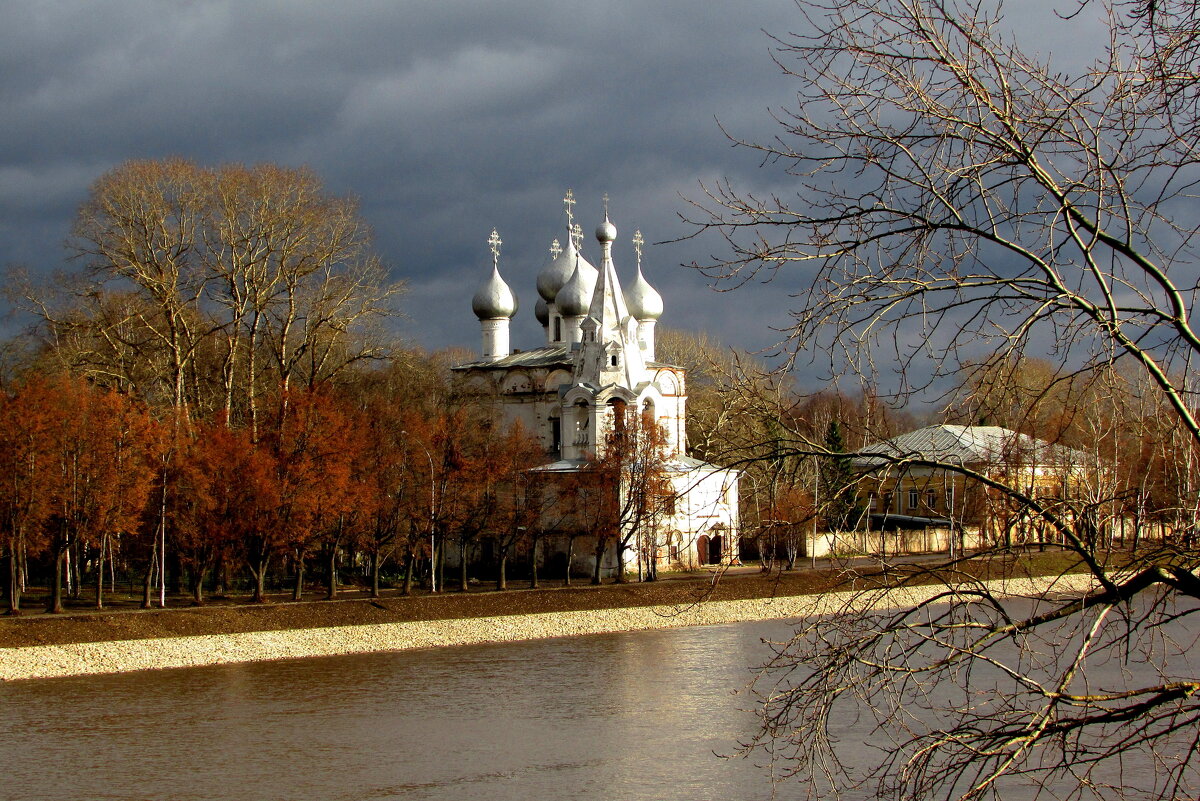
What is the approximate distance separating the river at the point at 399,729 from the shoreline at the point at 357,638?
0.85 metres

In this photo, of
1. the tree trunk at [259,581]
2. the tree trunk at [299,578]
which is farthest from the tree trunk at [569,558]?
the tree trunk at [259,581]

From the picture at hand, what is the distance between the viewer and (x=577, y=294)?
160 ft

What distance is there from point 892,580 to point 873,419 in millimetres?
839

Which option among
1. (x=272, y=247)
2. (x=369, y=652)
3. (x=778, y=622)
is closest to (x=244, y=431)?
(x=272, y=247)

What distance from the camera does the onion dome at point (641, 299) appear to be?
158 ft

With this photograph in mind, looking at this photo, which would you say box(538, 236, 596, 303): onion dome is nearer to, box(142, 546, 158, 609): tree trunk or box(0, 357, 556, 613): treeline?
box(0, 357, 556, 613): treeline

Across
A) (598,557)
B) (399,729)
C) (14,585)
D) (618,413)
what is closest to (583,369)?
(618,413)

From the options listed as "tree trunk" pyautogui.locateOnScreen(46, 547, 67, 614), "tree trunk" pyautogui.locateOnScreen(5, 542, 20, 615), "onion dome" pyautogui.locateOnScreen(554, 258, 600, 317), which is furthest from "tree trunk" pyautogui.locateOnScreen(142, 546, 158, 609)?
"onion dome" pyautogui.locateOnScreen(554, 258, 600, 317)

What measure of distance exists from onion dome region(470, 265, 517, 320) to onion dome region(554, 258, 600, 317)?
2095 millimetres

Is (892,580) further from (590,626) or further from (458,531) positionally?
(458,531)

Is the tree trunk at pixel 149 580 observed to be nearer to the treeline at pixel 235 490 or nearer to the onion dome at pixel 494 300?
the treeline at pixel 235 490

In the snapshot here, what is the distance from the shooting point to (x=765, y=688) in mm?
20547

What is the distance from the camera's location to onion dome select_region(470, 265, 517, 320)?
50.1 m

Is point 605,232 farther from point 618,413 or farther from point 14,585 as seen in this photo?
point 14,585
